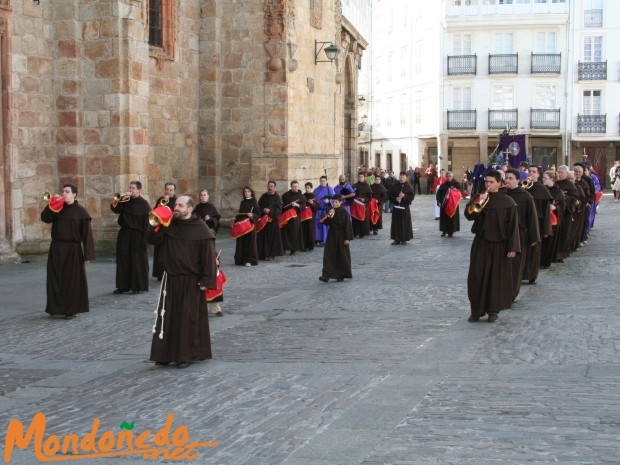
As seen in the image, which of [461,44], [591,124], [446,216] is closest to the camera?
[446,216]

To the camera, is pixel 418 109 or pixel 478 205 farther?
pixel 418 109

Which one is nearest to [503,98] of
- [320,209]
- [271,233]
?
[320,209]

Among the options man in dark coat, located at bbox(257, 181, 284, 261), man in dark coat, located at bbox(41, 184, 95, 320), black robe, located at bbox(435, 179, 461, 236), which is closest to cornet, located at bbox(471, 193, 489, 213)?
man in dark coat, located at bbox(41, 184, 95, 320)

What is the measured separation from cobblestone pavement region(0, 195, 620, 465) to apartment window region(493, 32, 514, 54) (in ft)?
136

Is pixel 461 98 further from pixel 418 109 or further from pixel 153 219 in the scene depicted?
pixel 153 219

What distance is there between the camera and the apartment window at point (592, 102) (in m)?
54.0

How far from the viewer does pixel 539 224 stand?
16.1 meters

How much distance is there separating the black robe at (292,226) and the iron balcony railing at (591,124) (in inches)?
1403

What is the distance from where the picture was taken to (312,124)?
2667 centimetres

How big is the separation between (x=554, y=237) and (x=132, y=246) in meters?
7.57

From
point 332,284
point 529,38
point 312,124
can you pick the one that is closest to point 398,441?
point 332,284

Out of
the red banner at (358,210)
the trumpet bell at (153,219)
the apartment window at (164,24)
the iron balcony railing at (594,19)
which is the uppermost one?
the iron balcony railing at (594,19)

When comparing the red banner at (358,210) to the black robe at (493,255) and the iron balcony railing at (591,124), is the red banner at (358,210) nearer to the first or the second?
the black robe at (493,255)

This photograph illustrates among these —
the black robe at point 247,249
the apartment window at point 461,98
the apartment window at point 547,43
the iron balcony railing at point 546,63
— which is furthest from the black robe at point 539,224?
the apartment window at point 547,43
